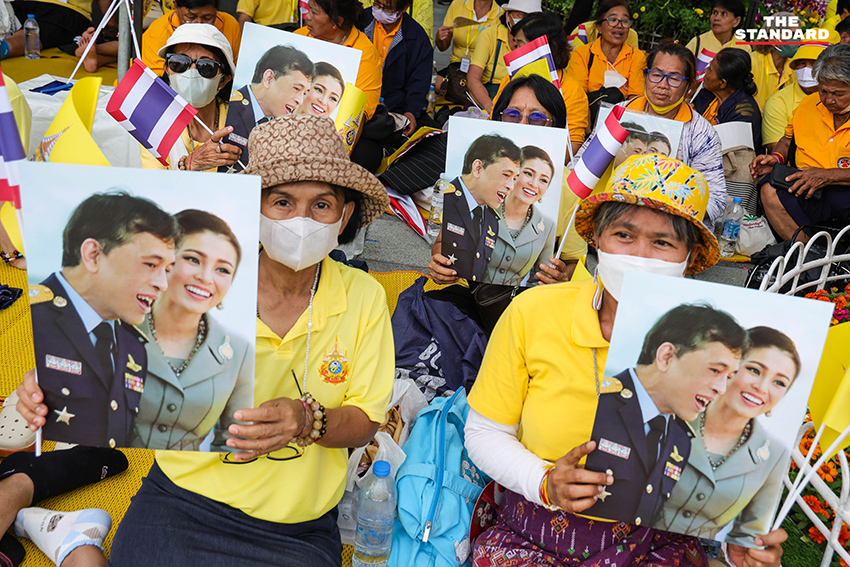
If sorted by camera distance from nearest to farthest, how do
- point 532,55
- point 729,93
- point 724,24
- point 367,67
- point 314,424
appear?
point 314,424, point 532,55, point 367,67, point 729,93, point 724,24

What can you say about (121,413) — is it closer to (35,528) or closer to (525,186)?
(35,528)

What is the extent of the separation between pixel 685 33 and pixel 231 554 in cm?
965

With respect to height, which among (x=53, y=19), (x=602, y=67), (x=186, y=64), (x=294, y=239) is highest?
(x=602, y=67)

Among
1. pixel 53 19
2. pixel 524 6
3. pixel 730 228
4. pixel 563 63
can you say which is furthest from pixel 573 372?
pixel 53 19

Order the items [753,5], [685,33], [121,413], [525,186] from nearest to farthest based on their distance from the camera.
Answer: [121,413] < [525,186] < [753,5] < [685,33]

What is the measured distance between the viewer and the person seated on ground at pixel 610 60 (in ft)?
24.0

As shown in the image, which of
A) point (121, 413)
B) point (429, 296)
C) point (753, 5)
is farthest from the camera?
point (753, 5)

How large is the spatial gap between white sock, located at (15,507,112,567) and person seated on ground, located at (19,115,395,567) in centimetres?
17

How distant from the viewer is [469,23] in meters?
8.34

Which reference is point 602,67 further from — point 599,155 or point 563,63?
point 599,155

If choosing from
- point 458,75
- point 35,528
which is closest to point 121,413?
point 35,528

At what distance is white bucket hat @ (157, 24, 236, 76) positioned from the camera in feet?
12.3

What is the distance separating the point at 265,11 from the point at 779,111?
17.7 feet

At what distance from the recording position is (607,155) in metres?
3.20
